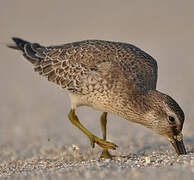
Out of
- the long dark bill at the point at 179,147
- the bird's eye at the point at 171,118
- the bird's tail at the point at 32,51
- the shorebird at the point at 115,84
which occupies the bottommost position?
the long dark bill at the point at 179,147

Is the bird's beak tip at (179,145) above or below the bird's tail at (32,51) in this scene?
below

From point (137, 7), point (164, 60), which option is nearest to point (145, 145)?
point (164, 60)

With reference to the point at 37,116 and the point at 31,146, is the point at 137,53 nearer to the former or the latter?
the point at 31,146

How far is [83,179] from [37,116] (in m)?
10.1

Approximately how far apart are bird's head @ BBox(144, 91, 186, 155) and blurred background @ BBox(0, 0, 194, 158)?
1.40 metres

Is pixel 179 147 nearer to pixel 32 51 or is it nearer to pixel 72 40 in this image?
pixel 32 51

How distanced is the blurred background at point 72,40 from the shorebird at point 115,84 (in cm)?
140

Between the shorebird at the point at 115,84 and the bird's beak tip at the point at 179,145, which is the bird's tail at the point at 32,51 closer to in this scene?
the shorebird at the point at 115,84

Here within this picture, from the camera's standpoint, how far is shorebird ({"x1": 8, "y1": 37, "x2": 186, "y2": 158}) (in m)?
8.70

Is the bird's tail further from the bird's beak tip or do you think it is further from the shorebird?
the bird's beak tip

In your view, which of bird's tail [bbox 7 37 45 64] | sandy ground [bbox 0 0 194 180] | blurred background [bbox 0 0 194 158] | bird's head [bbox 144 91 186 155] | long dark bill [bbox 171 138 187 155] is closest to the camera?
sandy ground [bbox 0 0 194 180]

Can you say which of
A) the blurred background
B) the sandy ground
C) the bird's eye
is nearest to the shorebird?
the bird's eye

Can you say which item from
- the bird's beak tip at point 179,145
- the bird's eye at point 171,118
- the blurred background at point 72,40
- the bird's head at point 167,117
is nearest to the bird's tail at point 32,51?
the blurred background at point 72,40

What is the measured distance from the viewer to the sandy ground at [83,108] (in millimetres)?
7746
